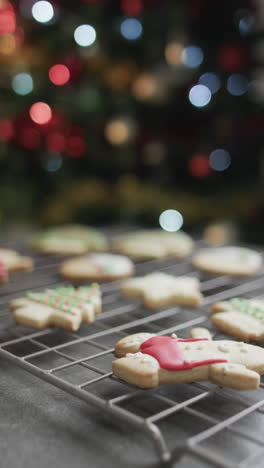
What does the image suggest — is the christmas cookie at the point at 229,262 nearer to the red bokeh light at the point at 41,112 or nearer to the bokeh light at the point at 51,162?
the red bokeh light at the point at 41,112

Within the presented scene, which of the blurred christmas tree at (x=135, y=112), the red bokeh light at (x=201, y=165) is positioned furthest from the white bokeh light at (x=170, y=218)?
the red bokeh light at (x=201, y=165)

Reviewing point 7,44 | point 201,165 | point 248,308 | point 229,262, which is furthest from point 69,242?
point 201,165

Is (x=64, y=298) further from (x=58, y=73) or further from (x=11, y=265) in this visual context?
(x=58, y=73)

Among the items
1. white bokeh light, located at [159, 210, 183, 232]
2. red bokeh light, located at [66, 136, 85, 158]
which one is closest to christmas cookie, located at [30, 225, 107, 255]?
white bokeh light, located at [159, 210, 183, 232]

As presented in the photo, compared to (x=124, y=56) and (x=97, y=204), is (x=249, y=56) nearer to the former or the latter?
(x=124, y=56)

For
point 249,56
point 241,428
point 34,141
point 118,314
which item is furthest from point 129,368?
point 249,56
